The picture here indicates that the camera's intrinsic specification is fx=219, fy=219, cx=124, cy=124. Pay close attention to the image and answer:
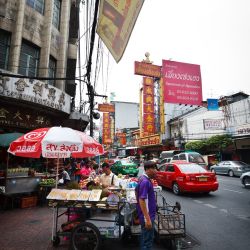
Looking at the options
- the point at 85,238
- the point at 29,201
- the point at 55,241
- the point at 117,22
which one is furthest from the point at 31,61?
the point at 85,238

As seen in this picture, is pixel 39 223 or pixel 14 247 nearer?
pixel 14 247

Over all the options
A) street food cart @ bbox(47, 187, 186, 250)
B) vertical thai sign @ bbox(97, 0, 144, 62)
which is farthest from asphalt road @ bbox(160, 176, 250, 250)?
vertical thai sign @ bbox(97, 0, 144, 62)

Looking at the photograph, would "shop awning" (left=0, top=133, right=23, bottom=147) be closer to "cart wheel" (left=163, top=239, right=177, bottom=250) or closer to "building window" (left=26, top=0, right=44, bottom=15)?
"cart wheel" (left=163, top=239, right=177, bottom=250)

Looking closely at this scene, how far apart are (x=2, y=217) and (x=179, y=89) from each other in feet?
30.0

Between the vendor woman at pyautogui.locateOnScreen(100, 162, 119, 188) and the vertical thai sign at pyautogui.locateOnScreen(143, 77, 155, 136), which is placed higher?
the vertical thai sign at pyautogui.locateOnScreen(143, 77, 155, 136)

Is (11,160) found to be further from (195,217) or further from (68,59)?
(195,217)

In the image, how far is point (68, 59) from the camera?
696 inches

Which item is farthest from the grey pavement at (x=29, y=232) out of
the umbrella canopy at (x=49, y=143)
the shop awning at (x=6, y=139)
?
the shop awning at (x=6, y=139)

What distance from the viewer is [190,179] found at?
10188 mm

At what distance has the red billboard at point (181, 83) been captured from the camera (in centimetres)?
1083

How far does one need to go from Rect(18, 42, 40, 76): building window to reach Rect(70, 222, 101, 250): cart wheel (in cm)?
1013

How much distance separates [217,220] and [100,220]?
4.06 meters

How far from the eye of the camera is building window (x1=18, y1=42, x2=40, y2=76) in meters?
12.2

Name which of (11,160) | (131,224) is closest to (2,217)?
(131,224)
